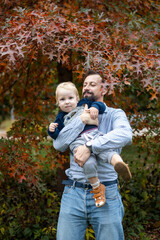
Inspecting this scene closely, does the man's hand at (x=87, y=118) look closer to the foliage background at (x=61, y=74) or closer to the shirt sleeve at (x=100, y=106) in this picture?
the shirt sleeve at (x=100, y=106)

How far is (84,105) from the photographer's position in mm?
2271

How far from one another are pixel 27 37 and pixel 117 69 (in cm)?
87

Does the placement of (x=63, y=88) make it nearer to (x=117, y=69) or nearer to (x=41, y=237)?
(x=117, y=69)

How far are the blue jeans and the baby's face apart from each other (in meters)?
0.63

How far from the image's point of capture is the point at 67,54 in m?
3.43

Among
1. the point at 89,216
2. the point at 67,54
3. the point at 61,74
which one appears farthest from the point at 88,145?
the point at 61,74

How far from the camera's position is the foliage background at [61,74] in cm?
274

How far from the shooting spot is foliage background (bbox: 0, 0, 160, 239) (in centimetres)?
274

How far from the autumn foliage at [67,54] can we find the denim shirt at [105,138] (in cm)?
31

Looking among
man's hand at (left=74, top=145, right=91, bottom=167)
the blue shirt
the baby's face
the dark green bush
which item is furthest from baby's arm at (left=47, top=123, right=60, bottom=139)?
the dark green bush

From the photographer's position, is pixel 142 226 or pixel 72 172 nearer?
pixel 72 172

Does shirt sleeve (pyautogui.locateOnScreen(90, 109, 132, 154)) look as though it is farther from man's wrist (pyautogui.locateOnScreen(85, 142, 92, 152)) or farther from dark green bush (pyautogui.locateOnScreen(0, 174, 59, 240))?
dark green bush (pyautogui.locateOnScreen(0, 174, 59, 240))

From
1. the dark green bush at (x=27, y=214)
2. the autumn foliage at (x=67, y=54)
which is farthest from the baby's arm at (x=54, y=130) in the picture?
the dark green bush at (x=27, y=214)

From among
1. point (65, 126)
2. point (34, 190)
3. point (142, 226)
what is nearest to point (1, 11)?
point (65, 126)
